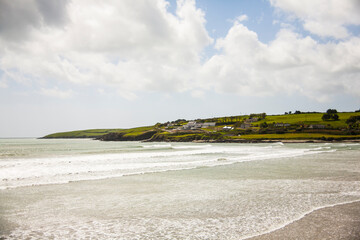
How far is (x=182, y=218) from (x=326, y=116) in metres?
Result: 169

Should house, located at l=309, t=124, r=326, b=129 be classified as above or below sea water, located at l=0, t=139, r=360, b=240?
above

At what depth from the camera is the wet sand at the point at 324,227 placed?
7336 mm

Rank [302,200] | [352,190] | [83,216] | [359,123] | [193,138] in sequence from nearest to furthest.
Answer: [83,216] → [302,200] → [352,190] → [359,123] → [193,138]

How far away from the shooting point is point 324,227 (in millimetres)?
8078

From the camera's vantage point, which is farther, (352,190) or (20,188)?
(20,188)

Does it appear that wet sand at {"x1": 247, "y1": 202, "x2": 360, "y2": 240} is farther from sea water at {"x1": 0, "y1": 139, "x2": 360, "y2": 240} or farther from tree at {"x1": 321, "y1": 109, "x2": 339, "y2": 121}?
tree at {"x1": 321, "y1": 109, "x2": 339, "y2": 121}

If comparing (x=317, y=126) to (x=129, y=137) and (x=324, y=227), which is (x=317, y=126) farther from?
(x=324, y=227)

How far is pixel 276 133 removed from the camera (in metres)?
130

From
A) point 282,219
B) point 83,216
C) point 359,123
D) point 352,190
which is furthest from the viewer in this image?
point 359,123

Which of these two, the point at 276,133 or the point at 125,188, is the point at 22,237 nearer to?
the point at 125,188

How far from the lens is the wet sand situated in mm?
7336

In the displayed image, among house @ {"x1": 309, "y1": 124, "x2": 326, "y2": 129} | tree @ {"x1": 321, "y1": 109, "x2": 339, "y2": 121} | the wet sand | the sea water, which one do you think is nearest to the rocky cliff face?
house @ {"x1": 309, "y1": 124, "x2": 326, "y2": 129}

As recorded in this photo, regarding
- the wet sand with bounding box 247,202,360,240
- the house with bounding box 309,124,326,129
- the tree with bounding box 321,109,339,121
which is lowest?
the wet sand with bounding box 247,202,360,240

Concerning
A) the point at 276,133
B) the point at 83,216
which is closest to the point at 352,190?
the point at 83,216
